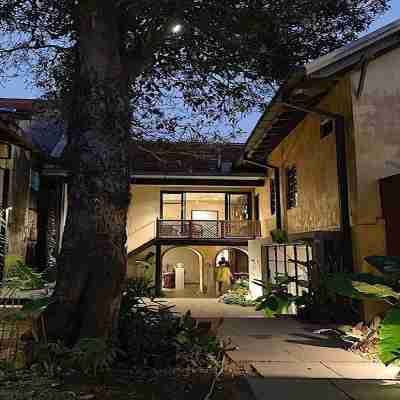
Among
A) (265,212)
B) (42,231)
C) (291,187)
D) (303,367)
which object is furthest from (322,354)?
(42,231)

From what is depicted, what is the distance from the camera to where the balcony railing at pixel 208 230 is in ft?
55.1

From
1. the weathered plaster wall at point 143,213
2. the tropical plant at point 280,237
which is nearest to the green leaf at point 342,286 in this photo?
the tropical plant at point 280,237

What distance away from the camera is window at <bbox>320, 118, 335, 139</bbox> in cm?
815

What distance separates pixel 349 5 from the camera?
693cm

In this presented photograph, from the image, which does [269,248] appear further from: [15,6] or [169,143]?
[15,6]

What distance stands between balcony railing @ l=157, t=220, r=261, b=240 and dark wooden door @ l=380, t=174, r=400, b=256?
10163 mm

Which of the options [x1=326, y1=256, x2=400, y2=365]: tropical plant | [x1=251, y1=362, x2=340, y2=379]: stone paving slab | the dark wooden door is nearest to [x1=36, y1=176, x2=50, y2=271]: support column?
the dark wooden door

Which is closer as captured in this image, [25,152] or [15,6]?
[15,6]

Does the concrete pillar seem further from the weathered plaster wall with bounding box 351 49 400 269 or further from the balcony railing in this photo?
the weathered plaster wall with bounding box 351 49 400 269

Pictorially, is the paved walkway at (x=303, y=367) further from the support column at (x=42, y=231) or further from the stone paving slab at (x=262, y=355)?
the support column at (x=42, y=231)

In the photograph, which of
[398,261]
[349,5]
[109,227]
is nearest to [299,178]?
[349,5]

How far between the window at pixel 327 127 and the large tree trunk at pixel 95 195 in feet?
15.7

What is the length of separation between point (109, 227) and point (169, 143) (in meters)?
4.25

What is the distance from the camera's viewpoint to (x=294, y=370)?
13.5 ft
